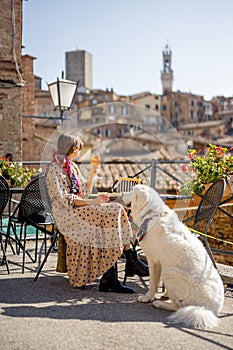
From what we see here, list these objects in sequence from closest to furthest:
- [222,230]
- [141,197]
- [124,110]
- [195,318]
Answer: [195,318]
[141,197]
[124,110]
[222,230]

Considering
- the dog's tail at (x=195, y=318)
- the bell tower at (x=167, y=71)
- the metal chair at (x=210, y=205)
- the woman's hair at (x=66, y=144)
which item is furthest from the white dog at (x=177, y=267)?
the bell tower at (x=167, y=71)

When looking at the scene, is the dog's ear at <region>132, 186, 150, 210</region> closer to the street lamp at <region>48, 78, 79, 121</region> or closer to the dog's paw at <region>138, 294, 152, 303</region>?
the dog's paw at <region>138, 294, 152, 303</region>

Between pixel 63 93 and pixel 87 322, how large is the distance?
6283 millimetres

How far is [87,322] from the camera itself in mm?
3385

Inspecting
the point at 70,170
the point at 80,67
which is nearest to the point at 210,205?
the point at 70,170

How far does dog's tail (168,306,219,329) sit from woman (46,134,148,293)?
882 mm

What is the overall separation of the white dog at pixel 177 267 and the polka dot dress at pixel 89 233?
39 cm

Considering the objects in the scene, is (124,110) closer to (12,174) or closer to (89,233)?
(12,174)

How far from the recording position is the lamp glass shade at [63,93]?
9.16m

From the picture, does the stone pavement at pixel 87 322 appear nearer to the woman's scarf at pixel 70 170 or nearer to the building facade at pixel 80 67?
the woman's scarf at pixel 70 170

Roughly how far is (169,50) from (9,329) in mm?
135525

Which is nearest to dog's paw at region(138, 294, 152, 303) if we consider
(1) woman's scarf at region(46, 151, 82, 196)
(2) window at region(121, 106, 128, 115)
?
(1) woman's scarf at region(46, 151, 82, 196)

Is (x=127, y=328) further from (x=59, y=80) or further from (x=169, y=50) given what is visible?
(x=169, y=50)

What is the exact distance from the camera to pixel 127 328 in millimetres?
3262
